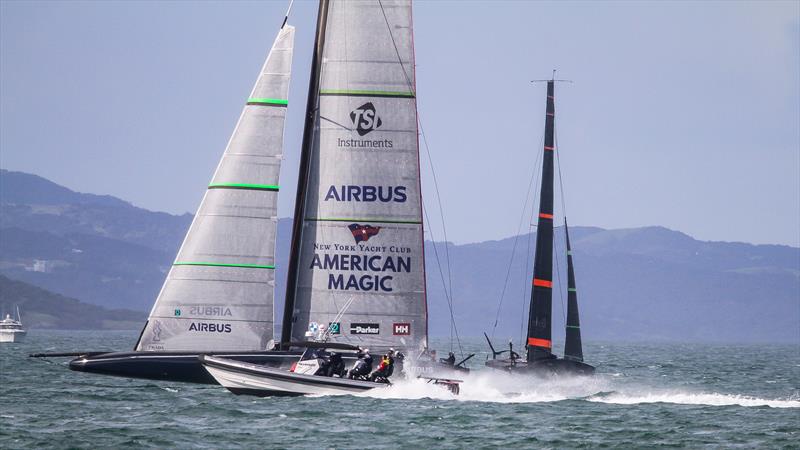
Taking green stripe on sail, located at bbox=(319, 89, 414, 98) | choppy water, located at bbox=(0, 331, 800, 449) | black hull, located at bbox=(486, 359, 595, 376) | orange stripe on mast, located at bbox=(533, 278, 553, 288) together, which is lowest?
choppy water, located at bbox=(0, 331, 800, 449)

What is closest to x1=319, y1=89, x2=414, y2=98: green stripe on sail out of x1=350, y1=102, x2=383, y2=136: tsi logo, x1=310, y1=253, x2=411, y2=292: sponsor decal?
x1=350, y1=102, x2=383, y2=136: tsi logo

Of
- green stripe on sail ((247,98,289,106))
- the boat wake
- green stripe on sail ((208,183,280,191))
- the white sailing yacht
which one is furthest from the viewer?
green stripe on sail ((247,98,289,106))

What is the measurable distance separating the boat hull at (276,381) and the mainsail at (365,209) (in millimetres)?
2541

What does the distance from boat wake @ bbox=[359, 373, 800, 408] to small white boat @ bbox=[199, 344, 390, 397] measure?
24.1 inches

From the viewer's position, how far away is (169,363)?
37594 mm

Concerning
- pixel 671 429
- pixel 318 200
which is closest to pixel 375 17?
pixel 318 200

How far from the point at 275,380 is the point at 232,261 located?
4.00 meters

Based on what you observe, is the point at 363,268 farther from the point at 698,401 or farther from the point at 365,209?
the point at 698,401

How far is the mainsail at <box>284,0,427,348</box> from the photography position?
38.6 metres

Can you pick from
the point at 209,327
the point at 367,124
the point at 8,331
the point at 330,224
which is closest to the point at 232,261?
the point at 209,327

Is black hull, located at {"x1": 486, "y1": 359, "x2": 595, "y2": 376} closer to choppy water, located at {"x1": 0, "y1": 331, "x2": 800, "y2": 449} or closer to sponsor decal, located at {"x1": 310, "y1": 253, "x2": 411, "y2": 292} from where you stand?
choppy water, located at {"x1": 0, "y1": 331, "x2": 800, "y2": 449}

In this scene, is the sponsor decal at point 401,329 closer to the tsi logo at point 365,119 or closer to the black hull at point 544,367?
the tsi logo at point 365,119

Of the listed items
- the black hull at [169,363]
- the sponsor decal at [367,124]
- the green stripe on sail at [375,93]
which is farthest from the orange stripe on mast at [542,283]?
the black hull at [169,363]

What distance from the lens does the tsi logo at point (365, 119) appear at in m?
38.6
